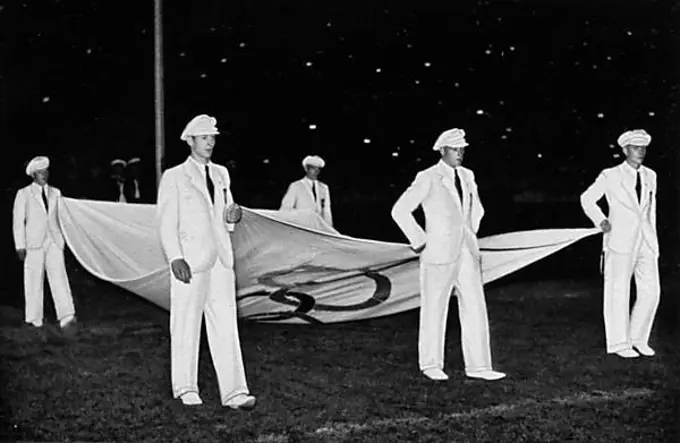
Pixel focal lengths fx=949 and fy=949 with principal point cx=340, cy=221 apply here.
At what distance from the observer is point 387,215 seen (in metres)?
5.27

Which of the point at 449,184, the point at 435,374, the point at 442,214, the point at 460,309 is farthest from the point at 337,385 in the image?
the point at 449,184

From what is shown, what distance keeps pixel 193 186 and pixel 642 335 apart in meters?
2.25

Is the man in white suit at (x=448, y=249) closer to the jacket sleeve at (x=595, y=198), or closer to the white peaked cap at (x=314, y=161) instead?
the jacket sleeve at (x=595, y=198)

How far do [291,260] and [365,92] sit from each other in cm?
95

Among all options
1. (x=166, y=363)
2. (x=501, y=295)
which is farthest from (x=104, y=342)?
(x=501, y=295)

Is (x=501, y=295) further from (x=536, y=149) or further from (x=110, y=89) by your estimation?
(x=110, y=89)

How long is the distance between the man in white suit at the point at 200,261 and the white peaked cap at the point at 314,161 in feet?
4.95

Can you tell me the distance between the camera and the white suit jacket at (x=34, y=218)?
14.3 feet

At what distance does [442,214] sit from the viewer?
13.4 feet

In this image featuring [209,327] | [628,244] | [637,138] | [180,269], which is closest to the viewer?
[180,269]

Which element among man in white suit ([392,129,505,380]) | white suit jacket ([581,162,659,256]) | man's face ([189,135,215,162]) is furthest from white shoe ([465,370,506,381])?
man's face ([189,135,215,162])

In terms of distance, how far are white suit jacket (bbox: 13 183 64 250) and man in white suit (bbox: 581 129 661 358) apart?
2555 millimetres

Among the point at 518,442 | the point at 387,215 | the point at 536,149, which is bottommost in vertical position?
the point at 518,442

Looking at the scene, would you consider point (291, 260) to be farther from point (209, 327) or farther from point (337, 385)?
point (209, 327)
